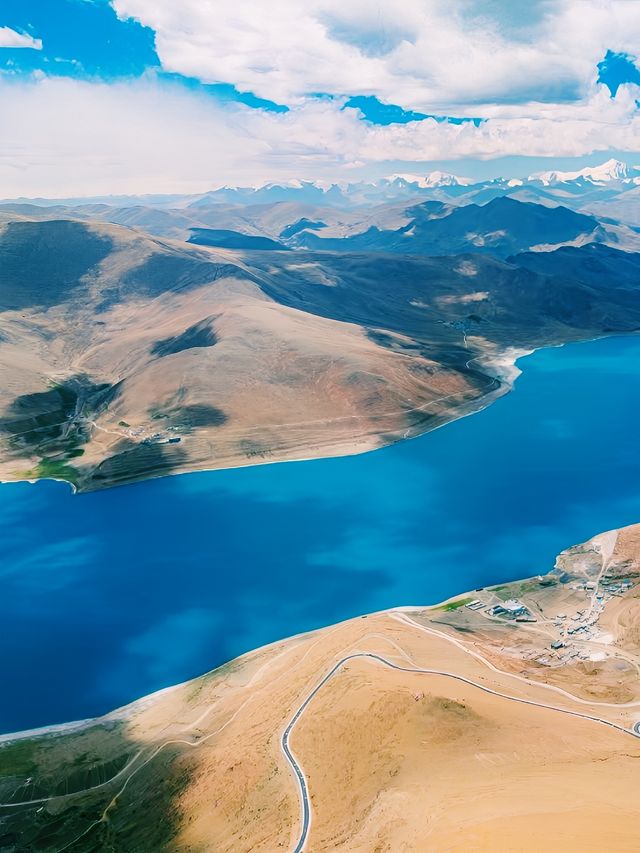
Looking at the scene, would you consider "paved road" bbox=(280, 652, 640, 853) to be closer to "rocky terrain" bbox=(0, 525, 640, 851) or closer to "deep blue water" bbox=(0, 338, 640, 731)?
"rocky terrain" bbox=(0, 525, 640, 851)

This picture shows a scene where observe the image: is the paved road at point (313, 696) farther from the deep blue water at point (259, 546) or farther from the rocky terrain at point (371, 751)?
the deep blue water at point (259, 546)

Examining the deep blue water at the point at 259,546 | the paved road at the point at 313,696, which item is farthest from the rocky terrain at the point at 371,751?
the deep blue water at the point at 259,546

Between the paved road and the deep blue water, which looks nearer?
the paved road

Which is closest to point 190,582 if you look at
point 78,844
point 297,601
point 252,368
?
point 297,601

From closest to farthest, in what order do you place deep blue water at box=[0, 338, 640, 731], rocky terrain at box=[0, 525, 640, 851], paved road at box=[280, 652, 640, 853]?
rocky terrain at box=[0, 525, 640, 851] → paved road at box=[280, 652, 640, 853] → deep blue water at box=[0, 338, 640, 731]

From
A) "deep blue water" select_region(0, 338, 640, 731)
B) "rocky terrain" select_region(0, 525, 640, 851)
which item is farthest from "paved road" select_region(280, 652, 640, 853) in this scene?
"deep blue water" select_region(0, 338, 640, 731)

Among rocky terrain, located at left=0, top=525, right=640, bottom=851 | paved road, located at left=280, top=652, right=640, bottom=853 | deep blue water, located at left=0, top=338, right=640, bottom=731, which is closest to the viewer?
rocky terrain, located at left=0, top=525, right=640, bottom=851
